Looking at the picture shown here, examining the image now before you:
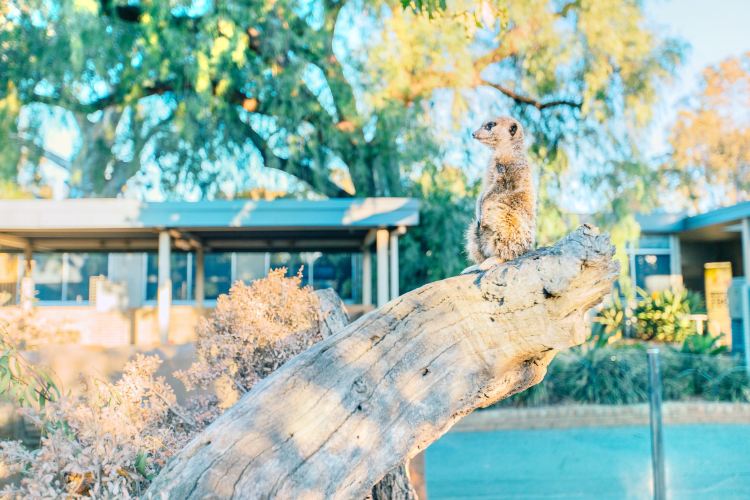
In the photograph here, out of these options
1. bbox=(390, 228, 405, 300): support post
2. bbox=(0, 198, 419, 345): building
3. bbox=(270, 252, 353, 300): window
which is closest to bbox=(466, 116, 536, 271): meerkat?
bbox=(0, 198, 419, 345): building

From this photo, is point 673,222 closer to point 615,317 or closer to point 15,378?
point 615,317

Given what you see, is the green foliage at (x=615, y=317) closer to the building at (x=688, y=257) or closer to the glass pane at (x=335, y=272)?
the building at (x=688, y=257)

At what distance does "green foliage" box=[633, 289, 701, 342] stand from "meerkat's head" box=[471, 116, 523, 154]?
14931 millimetres

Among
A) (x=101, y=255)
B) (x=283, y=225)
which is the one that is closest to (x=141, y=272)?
(x=101, y=255)

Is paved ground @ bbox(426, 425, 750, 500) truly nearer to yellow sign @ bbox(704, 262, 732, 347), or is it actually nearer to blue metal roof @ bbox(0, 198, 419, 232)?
blue metal roof @ bbox(0, 198, 419, 232)

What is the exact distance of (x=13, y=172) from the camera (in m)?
13.6

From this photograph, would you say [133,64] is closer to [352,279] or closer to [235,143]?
[235,143]

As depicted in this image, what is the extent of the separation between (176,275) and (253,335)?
14566 millimetres

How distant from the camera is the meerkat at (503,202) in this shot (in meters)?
3.10

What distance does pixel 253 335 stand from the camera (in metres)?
4.04

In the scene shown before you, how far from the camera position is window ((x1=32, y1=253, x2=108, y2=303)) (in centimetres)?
1741

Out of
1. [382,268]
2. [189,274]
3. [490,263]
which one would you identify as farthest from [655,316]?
[490,263]

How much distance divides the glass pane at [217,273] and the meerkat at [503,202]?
49.8 ft

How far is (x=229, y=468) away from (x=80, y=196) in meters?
14.5
